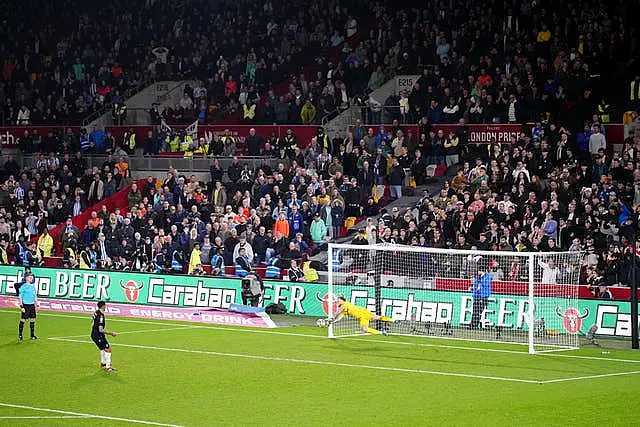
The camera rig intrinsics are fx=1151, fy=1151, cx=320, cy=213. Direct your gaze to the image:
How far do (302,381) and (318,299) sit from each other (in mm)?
9198

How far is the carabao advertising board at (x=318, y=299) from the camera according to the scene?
25.6m

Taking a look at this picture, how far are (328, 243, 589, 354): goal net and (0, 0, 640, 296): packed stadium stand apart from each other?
65 centimetres

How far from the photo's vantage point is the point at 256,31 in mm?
45281

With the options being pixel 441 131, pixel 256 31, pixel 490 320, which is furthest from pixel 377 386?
pixel 256 31

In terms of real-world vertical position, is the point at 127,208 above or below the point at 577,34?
below

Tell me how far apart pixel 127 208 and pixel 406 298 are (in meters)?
15.5

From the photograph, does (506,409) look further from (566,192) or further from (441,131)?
(441,131)

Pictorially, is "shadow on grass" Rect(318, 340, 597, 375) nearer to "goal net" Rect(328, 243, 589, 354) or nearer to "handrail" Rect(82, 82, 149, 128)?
"goal net" Rect(328, 243, 589, 354)

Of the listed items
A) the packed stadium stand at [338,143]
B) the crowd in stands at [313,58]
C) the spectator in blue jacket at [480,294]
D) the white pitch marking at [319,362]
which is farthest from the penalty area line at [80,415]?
the crowd in stands at [313,58]

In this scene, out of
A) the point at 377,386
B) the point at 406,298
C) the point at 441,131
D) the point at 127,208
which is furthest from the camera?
the point at 127,208

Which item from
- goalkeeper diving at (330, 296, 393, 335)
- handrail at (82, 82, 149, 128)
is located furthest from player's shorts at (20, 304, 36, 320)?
handrail at (82, 82, 149, 128)

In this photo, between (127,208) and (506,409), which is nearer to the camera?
(506,409)

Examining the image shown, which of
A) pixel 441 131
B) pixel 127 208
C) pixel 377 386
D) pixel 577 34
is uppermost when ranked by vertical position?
pixel 577 34

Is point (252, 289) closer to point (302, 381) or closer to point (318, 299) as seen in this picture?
point (318, 299)
